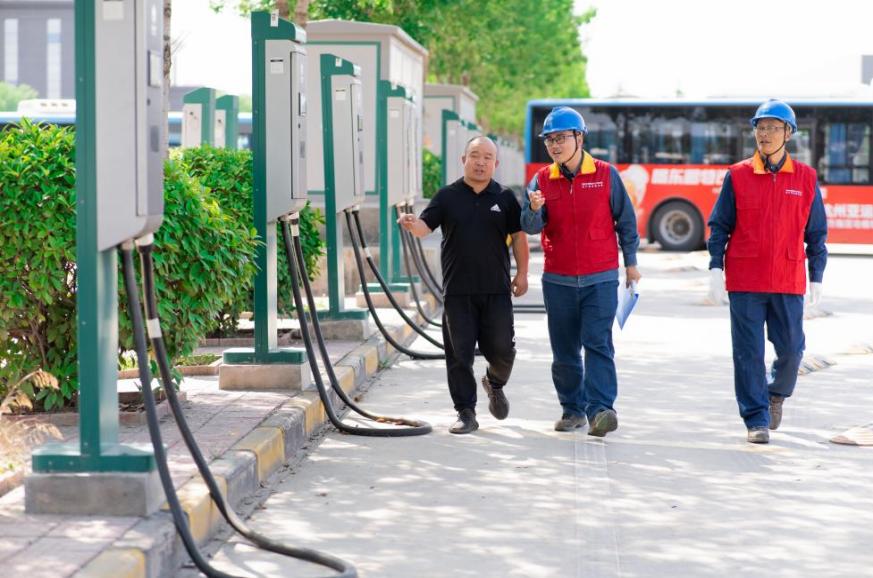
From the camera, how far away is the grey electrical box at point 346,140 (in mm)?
12148

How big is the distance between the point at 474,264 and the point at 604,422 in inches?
43.9

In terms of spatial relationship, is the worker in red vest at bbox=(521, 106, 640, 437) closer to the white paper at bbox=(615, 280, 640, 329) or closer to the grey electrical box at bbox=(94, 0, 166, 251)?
the white paper at bbox=(615, 280, 640, 329)

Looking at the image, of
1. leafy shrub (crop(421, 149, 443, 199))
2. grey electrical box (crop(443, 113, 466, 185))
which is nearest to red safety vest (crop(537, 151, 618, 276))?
grey electrical box (crop(443, 113, 466, 185))

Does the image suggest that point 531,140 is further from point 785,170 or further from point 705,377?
point 785,170

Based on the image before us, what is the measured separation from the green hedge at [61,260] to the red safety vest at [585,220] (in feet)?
5.60

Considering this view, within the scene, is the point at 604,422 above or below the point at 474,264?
below

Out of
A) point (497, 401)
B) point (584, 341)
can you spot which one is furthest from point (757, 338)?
point (497, 401)

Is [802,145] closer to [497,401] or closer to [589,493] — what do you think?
[497,401]

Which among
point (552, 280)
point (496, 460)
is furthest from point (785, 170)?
point (496, 460)

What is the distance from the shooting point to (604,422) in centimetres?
861


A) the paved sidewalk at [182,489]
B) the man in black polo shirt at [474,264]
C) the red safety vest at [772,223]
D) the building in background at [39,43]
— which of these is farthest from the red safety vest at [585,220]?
the building in background at [39,43]

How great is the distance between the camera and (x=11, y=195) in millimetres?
7844

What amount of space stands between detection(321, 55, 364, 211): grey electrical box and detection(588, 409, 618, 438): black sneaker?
4.00 metres

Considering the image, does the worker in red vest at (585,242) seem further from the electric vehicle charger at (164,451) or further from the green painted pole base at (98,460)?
the green painted pole base at (98,460)
